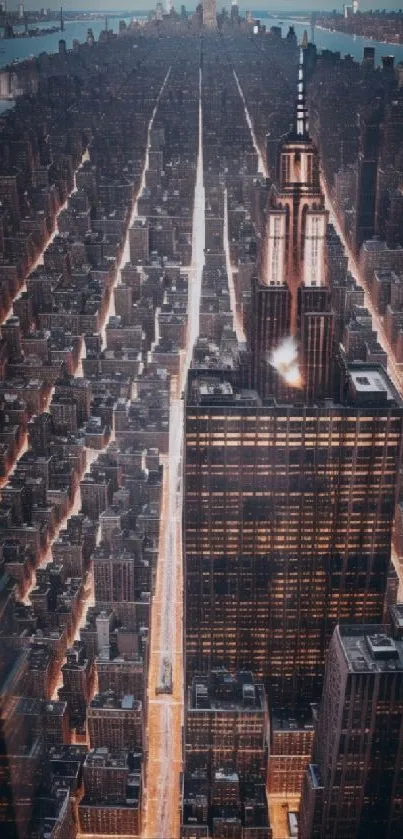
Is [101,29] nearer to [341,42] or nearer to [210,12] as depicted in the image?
[210,12]

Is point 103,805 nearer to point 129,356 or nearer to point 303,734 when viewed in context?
point 303,734

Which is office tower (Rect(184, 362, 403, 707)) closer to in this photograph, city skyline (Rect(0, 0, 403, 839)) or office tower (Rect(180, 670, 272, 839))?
city skyline (Rect(0, 0, 403, 839))

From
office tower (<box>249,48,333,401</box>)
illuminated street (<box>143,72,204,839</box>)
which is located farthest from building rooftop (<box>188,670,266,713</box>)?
office tower (<box>249,48,333,401</box>)

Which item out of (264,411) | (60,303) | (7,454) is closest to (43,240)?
(60,303)

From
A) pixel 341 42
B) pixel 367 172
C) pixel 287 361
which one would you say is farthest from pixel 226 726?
pixel 367 172

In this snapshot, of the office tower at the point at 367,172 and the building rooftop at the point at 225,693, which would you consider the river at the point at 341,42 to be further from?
the building rooftop at the point at 225,693
